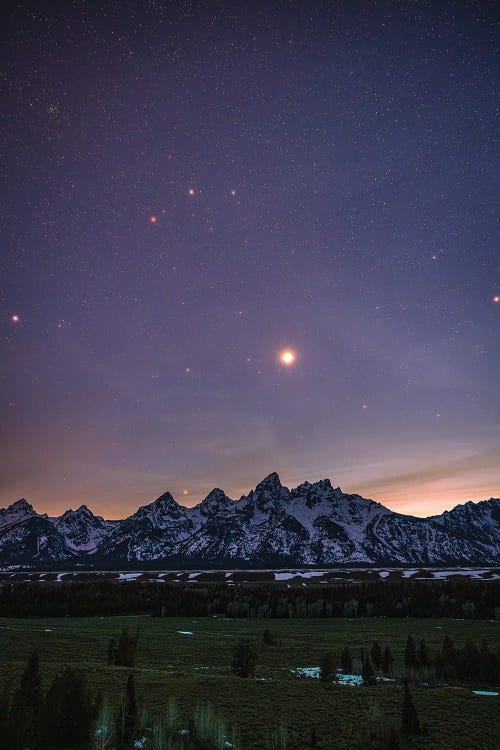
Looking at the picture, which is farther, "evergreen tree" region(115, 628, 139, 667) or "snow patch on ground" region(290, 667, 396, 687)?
"evergreen tree" region(115, 628, 139, 667)

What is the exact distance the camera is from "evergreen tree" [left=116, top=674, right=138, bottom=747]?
16203mm

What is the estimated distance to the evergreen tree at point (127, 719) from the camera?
16.2 meters

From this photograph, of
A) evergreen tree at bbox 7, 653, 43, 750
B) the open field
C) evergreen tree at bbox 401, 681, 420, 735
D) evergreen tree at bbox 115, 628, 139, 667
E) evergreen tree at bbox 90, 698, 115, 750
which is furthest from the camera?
evergreen tree at bbox 115, 628, 139, 667

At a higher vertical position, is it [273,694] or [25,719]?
[25,719]

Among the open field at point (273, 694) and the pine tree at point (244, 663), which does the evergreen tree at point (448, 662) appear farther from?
the pine tree at point (244, 663)

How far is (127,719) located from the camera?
672 inches

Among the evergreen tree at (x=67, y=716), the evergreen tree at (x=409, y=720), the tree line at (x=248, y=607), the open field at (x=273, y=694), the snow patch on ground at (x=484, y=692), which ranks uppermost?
the evergreen tree at (x=67, y=716)

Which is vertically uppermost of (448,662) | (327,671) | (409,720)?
(409,720)

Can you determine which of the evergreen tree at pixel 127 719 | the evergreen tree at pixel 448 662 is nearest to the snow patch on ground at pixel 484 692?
the evergreen tree at pixel 448 662

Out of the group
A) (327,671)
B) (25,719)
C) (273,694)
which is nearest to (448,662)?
(327,671)

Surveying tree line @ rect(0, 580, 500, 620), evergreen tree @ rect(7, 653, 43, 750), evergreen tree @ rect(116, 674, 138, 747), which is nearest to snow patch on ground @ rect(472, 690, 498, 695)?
evergreen tree @ rect(116, 674, 138, 747)

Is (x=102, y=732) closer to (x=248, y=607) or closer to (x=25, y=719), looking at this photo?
(x=25, y=719)

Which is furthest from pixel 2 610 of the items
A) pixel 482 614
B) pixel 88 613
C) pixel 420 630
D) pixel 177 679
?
pixel 482 614

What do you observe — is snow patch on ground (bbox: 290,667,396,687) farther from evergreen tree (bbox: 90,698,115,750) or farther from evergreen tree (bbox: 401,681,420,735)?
evergreen tree (bbox: 90,698,115,750)
